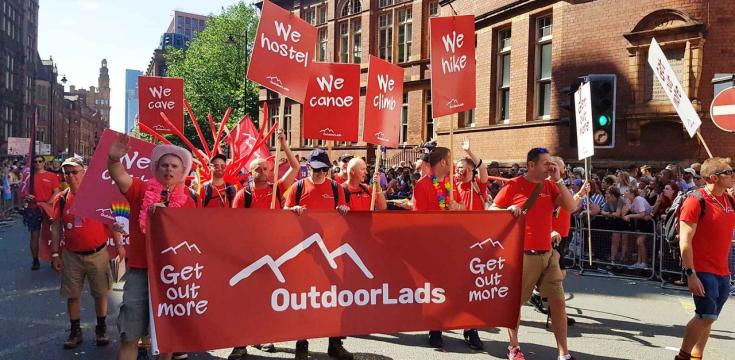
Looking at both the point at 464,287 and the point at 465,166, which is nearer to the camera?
the point at 464,287

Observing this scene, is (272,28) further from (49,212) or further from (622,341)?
(49,212)

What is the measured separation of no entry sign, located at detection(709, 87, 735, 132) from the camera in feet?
27.2

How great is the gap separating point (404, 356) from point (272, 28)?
3.29 metres

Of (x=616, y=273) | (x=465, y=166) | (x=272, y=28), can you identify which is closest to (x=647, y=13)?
(x=616, y=273)

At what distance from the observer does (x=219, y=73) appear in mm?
46375

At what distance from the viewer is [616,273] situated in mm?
11156

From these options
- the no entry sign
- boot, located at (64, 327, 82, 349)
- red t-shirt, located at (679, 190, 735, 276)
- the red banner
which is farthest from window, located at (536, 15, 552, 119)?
boot, located at (64, 327, 82, 349)

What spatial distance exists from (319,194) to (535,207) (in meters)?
1.96

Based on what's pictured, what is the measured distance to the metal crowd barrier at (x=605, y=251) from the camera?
1083 cm

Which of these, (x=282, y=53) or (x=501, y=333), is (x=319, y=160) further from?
(x=501, y=333)

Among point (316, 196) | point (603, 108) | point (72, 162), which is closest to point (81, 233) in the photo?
point (72, 162)

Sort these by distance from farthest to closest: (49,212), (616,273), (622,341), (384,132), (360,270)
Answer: (616,273) < (49,212) < (384,132) < (622,341) < (360,270)

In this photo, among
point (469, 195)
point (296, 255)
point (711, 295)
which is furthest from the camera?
→ point (469, 195)

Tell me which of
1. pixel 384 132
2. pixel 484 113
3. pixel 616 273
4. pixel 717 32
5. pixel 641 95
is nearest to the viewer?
pixel 384 132
